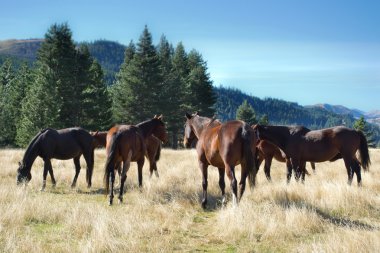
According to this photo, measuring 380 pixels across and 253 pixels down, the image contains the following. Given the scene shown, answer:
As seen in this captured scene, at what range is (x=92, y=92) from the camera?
110 feet

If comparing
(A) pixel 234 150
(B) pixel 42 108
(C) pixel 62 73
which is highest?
(C) pixel 62 73

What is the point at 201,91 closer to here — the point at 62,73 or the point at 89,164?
the point at 62,73

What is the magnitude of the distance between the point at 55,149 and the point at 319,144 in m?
8.81

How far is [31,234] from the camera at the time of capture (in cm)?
593

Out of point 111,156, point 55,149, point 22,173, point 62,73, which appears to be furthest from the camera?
point 62,73

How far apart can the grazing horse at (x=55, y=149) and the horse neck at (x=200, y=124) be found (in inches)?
165

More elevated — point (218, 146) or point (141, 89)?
point (141, 89)

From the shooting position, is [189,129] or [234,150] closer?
[234,150]

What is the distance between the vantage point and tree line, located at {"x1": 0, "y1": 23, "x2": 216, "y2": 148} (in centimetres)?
3123

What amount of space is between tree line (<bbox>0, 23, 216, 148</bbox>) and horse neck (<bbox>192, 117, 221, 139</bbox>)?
77.6 feet

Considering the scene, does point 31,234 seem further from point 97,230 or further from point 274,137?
point 274,137

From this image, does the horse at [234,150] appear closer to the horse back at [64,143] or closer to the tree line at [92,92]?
the horse back at [64,143]

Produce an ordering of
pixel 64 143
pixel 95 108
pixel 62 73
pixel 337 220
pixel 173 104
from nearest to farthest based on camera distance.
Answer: pixel 337 220, pixel 64 143, pixel 62 73, pixel 95 108, pixel 173 104

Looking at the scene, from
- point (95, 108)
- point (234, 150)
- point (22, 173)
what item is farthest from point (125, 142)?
point (95, 108)
